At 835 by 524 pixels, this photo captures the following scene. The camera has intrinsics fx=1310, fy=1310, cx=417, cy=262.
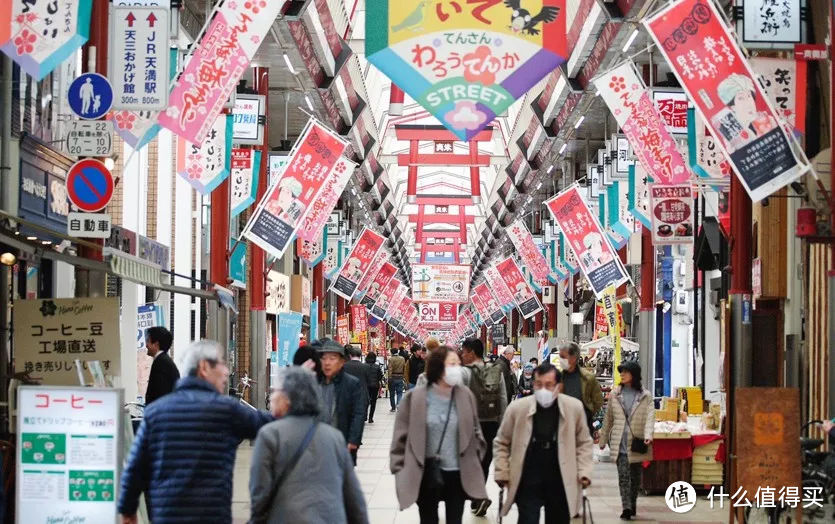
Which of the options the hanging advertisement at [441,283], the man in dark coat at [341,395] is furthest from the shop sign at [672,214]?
the hanging advertisement at [441,283]

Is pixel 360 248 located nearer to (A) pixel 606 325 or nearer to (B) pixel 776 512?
(A) pixel 606 325

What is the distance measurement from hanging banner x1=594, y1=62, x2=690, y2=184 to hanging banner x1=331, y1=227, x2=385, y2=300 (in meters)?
16.0

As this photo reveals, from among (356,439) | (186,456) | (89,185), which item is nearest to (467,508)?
(356,439)

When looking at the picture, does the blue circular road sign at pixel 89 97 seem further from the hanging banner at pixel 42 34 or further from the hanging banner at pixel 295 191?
the hanging banner at pixel 295 191

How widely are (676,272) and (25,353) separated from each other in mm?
15620

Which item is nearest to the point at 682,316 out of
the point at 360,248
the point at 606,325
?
the point at 606,325

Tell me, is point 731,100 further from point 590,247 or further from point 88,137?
point 590,247

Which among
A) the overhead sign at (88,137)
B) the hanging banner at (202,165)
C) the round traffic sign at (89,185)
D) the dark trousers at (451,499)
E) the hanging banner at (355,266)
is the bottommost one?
the dark trousers at (451,499)

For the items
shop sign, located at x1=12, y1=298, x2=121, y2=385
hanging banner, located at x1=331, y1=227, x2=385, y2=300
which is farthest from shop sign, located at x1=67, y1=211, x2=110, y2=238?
hanging banner, located at x1=331, y1=227, x2=385, y2=300

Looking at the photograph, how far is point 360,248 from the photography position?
32.2 m

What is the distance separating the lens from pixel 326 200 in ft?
70.0

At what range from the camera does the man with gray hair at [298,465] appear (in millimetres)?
5598

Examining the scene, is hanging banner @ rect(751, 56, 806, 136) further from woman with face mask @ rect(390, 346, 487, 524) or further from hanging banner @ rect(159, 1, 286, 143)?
woman with face mask @ rect(390, 346, 487, 524)

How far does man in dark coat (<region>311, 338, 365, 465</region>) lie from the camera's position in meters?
9.72
